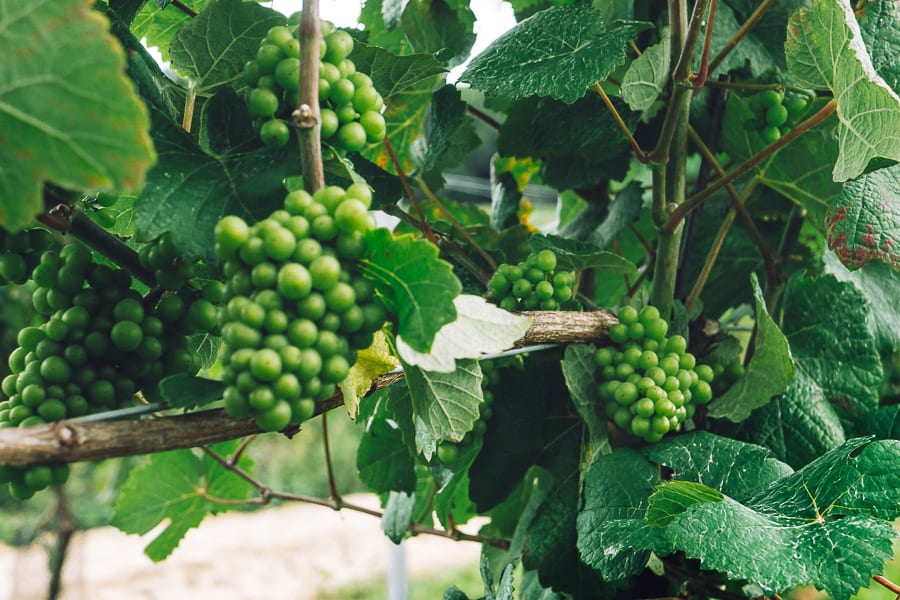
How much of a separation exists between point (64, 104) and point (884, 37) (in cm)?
67

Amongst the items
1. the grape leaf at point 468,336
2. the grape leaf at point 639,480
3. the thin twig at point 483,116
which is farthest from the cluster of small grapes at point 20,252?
the thin twig at point 483,116

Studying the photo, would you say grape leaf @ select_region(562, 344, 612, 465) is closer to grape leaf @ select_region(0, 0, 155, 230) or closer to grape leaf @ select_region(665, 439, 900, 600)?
grape leaf @ select_region(665, 439, 900, 600)

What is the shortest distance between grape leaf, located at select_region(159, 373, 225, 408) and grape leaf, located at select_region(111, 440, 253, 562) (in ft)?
1.96

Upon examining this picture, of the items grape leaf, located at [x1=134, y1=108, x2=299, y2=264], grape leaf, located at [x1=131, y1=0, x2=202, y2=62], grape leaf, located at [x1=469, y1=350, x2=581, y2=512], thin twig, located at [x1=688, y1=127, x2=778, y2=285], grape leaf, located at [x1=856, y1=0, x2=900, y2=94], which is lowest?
grape leaf, located at [x1=469, y1=350, x2=581, y2=512]

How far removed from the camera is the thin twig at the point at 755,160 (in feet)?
2.15

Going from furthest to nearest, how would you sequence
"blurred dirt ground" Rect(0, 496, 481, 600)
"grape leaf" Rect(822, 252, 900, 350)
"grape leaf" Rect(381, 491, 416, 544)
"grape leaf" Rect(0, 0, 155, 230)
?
"blurred dirt ground" Rect(0, 496, 481, 600) → "grape leaf" Rect(381, 491, 416, 544) → "grape leaf" Rect(822, 252, 900, 350) → "grape leaf" Rect(0, 0, 155, 230)

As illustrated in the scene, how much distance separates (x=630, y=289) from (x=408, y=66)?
1.29ft

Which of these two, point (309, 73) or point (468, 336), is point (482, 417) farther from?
point (309, 73)

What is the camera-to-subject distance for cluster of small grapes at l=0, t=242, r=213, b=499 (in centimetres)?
45

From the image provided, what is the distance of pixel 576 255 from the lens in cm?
72

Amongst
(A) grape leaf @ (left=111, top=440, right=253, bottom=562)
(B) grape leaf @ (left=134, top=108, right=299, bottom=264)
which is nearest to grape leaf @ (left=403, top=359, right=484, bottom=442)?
(B) grape leaf @ (left=134, top=108, right=299, bottom=264)

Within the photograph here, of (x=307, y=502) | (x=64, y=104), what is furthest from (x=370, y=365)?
(x=307, y=502)

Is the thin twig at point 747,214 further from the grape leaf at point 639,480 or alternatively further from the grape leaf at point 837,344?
the grape leaf at point 639,480

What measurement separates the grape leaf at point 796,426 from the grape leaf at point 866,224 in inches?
5.2
